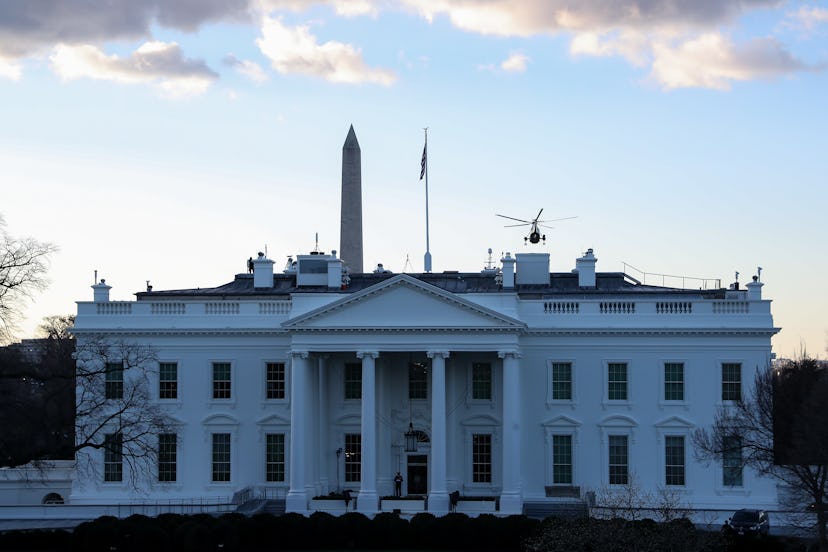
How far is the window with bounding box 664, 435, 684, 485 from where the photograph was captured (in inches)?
2547

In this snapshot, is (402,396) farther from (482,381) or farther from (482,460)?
(482,460)

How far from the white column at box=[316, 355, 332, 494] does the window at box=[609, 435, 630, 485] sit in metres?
12.0

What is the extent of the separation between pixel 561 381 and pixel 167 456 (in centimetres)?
1726

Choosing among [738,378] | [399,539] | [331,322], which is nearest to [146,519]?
[399,539]

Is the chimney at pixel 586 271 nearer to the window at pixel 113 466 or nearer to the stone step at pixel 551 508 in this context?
the stone step at pixel 551 508

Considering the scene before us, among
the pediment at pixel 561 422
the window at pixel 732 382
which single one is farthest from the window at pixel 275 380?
the window at pixel 732 382

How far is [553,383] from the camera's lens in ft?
216

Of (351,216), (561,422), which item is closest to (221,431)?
(561,422)

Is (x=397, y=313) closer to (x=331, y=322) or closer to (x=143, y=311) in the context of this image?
(x=331, y=322)

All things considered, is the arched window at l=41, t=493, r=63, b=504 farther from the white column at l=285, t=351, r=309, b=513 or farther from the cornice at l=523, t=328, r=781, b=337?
the cornice at l=523, t=328, r=781, b=337

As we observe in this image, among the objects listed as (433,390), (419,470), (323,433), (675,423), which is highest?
(433,390)

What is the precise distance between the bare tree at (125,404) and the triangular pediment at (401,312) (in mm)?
7332

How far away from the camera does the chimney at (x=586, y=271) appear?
7188 cm

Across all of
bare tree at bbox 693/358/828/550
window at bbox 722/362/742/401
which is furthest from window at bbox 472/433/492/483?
window at bbox 722/362/742/401
